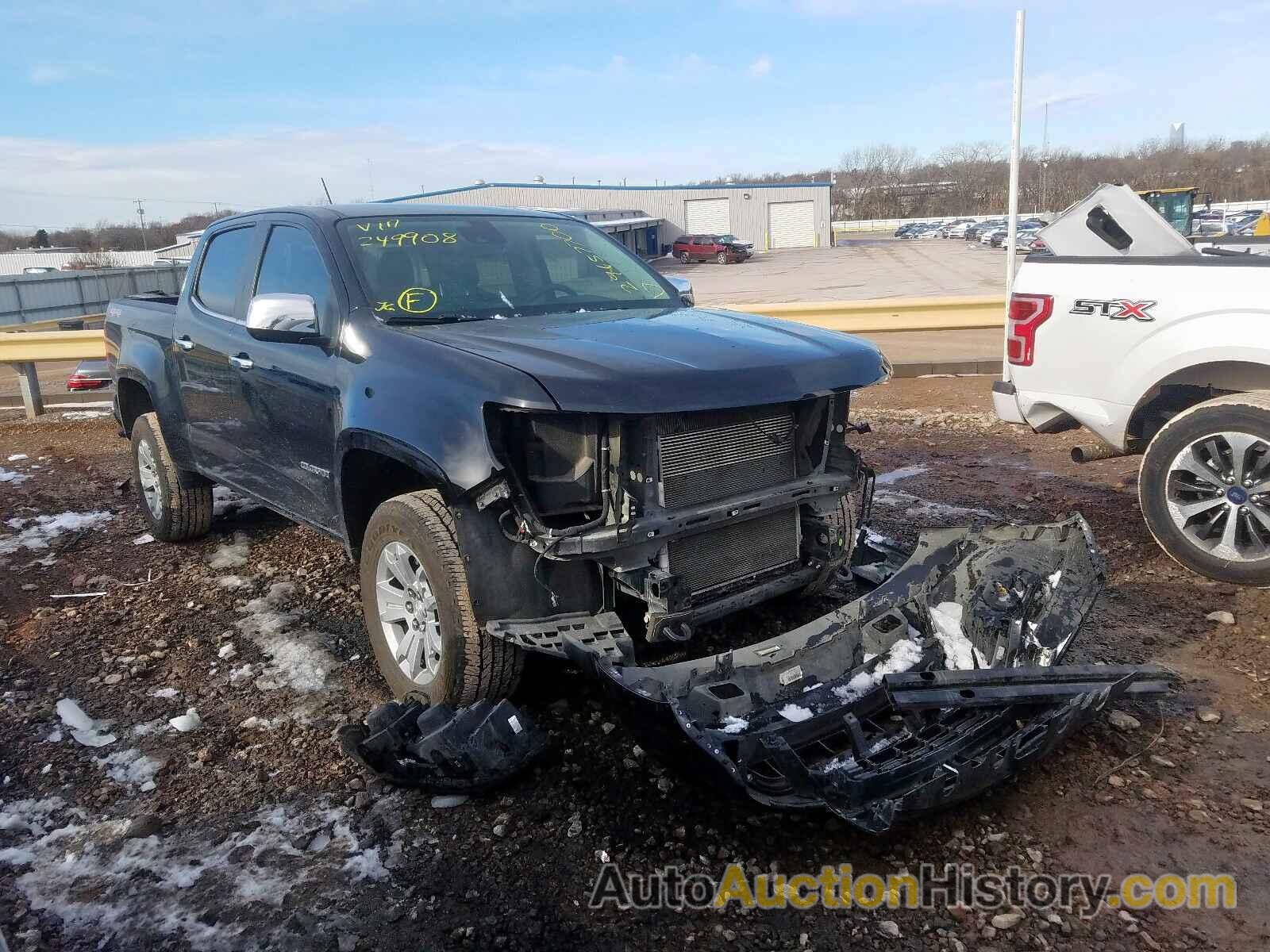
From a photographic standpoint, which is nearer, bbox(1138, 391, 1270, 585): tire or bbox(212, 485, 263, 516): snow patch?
bbox(1138, 391, 1270, 585): tire

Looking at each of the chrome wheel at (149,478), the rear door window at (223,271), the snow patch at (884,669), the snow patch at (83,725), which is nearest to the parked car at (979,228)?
the chrome wheel at (149,478)

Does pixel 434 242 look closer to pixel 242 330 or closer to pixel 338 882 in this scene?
pixel 242 330

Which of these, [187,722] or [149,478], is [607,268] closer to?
[187,722]

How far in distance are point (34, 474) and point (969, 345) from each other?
11.8 m

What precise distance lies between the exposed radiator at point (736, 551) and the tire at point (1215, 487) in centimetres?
225

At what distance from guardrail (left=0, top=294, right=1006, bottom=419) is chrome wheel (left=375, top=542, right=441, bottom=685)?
21.6 feet

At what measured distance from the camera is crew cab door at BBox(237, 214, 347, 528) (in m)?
3.84

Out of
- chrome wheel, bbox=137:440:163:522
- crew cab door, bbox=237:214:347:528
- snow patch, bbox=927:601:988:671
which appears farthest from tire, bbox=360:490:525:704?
chrome wheel, bbox=137:440:163:522

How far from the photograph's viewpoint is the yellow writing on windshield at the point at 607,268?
4.53 metres

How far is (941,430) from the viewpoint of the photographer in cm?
820

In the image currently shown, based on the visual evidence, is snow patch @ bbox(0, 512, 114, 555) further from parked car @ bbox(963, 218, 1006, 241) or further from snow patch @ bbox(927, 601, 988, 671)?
parked car @ bbox(963, 218, 1006, 241)

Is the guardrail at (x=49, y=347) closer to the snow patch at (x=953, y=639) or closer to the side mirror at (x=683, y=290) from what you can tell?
the side mirror at (x=683, y=290)

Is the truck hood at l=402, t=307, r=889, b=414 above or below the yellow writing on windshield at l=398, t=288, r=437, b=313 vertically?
below

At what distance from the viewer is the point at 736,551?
345cm
